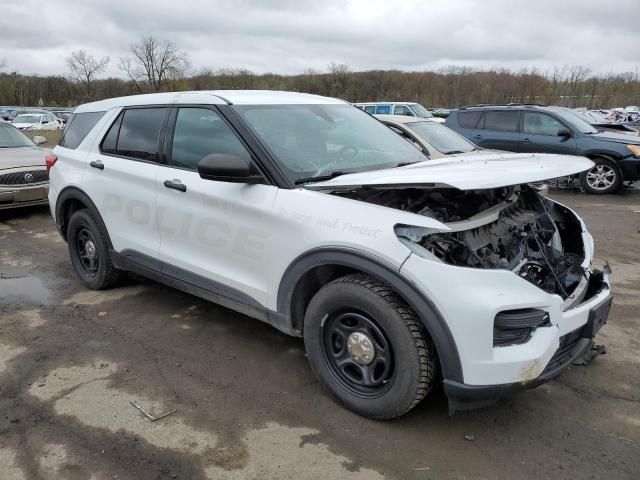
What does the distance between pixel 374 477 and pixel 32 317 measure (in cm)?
339

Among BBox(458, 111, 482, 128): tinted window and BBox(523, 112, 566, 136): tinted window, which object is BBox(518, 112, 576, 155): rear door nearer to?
BBox(523, 112, 566, 136): tinted window

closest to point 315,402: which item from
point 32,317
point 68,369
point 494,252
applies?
point 494,252

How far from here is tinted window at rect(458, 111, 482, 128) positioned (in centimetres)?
1245

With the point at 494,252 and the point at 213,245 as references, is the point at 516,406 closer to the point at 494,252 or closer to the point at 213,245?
the point at 494,252

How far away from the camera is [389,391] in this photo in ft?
9.22

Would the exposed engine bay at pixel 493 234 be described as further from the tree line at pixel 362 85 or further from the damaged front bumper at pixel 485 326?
the tree line at pixel 362 85

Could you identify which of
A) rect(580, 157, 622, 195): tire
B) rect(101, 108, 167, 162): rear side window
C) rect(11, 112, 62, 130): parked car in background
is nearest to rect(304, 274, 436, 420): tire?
rect(101, 108, 167, 162): rear side window

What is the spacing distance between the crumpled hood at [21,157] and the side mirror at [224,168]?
6.63 metres

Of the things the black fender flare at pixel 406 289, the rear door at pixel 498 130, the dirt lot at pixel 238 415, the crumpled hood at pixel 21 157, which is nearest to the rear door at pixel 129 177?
the dirt lot at pixel 238 415

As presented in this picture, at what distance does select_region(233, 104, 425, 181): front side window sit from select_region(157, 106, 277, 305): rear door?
204mm

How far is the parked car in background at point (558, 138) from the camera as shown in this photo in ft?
35.1

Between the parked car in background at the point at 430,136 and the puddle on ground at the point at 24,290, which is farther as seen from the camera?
the parked car in background at the point at 430,136

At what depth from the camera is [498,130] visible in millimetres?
12070

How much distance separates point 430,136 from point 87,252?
5.79 meters
